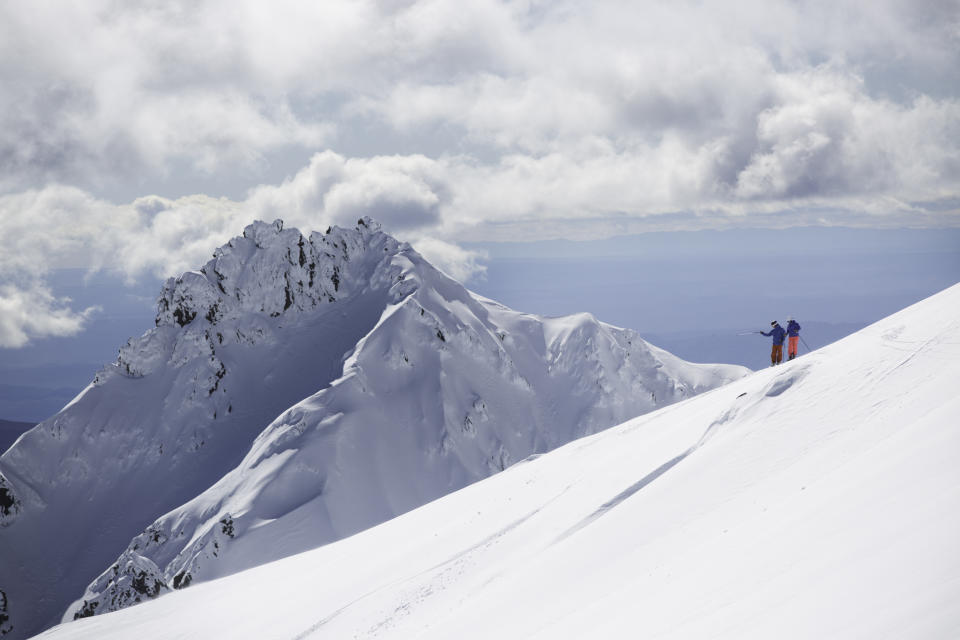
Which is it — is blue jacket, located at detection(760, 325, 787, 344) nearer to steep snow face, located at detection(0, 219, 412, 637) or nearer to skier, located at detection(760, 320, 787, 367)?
skier, located at detection(760, 320, 787, 367)

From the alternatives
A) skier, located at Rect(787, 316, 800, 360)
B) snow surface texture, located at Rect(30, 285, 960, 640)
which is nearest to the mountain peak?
snow surface texture, located at Rect(30, 285, 960, 640)

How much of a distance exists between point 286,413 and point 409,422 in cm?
2005

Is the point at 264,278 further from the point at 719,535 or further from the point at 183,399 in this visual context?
the point at 719,535

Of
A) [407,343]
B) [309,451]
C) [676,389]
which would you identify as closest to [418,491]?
[309,451]

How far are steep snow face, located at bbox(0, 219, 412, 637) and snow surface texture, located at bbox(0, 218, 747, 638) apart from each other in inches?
13.8

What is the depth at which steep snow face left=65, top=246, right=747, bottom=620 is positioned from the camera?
85.1m

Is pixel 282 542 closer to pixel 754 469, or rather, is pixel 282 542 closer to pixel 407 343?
pixel 407 343

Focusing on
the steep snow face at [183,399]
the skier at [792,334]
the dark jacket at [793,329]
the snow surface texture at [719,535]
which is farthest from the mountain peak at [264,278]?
the dark jacket at [793,329]

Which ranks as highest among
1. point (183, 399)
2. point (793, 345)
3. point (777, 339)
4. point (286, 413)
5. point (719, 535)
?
point (183, 399)

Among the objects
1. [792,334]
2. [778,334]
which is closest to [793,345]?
[778,334]

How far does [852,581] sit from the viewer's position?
1064 cm

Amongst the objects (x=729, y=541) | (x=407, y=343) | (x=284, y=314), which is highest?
(x=284, y=314)

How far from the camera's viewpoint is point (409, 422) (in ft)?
359

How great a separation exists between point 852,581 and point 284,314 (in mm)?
131848
